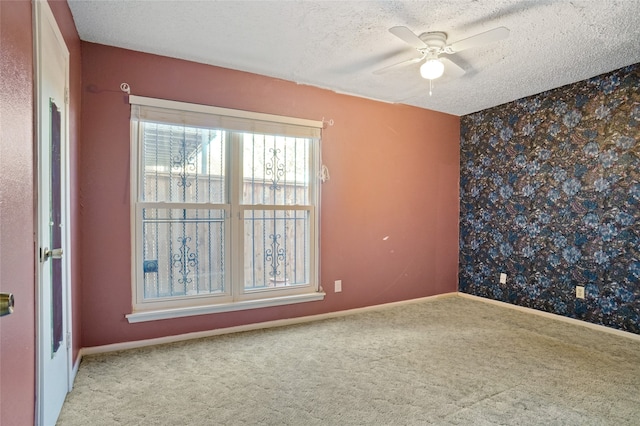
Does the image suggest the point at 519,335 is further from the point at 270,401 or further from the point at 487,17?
the point at 487,17

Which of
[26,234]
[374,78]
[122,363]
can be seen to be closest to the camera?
[26,234]

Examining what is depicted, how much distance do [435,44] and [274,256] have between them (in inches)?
89.3

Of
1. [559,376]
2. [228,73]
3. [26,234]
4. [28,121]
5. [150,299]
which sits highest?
[228,73]

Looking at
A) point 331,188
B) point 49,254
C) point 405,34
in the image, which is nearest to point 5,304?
point 49,254

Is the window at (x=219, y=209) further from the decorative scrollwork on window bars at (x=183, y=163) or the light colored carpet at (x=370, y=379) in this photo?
the light colored carpet at (x=370, y=379)

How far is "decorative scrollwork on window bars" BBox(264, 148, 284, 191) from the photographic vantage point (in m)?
3.58

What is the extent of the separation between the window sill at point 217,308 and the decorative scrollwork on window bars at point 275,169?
3.49ft

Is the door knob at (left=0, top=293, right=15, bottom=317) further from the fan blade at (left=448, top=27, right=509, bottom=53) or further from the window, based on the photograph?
the fan blade at (left=448, top=27, right=509, bottom=53)

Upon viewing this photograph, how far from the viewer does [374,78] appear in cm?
355

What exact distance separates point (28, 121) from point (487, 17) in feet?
8.55

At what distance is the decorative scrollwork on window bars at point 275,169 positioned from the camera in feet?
11.8

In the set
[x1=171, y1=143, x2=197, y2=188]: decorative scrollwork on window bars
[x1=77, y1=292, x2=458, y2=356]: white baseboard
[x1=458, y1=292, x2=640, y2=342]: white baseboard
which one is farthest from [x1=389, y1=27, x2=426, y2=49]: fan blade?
[x1=458, y1=292, x2=640, y2=342]: white baseboard

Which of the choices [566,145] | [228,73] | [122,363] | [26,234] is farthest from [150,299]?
[566,145]

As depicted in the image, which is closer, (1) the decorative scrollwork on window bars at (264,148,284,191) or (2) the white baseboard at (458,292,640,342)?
(2) the white baseboard at (458,292,640,342)
